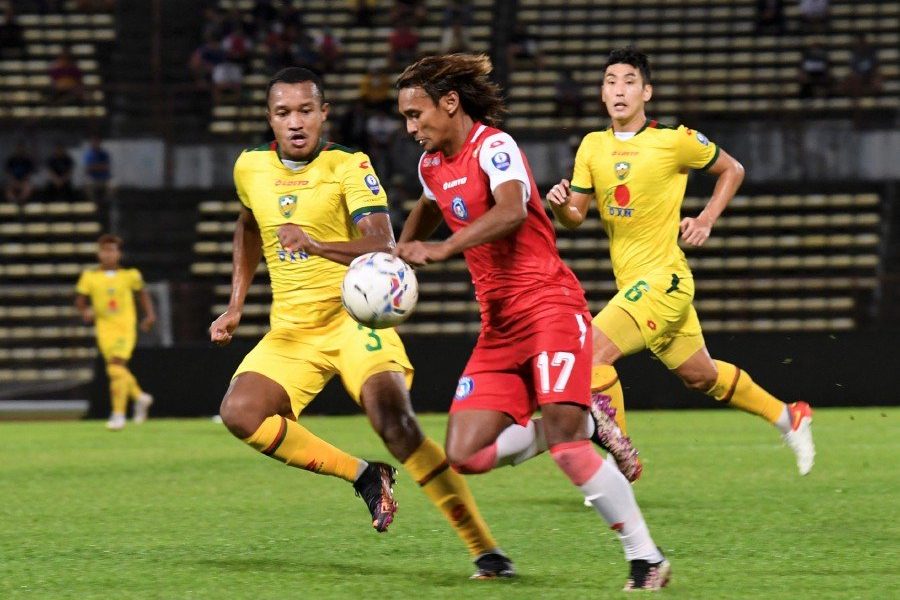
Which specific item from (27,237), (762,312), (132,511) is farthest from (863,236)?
(132,511)

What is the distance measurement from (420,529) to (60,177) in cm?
1563

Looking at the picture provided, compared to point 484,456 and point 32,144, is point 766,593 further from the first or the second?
point 32,144

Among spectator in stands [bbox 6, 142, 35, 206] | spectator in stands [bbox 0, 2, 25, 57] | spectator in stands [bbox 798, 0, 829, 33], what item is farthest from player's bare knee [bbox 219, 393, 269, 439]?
spectator in stands [bbox 0, 2, 25, 57]

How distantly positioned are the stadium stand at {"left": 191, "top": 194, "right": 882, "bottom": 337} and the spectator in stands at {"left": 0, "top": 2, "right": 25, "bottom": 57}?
4.96 meters

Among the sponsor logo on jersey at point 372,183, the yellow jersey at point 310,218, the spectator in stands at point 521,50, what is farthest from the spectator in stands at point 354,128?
the sponsor logo on jersey at point 372,183

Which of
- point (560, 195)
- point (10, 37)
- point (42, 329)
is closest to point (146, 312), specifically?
point (42, 329)

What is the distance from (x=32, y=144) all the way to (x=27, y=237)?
5.38ft

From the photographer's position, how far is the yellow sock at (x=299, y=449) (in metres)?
6.73

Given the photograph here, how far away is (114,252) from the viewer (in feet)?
53.9

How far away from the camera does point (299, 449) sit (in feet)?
22.4

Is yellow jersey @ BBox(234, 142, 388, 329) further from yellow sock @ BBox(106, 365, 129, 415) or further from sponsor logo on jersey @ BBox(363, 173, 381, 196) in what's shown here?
yellow sock @ BBox(106, 365, 129, 415)

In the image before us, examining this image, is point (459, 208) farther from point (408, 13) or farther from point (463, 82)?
point (408, 13)

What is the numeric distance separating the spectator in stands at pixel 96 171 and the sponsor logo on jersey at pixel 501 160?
55.7 feet

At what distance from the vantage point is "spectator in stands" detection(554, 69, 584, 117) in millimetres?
22391
